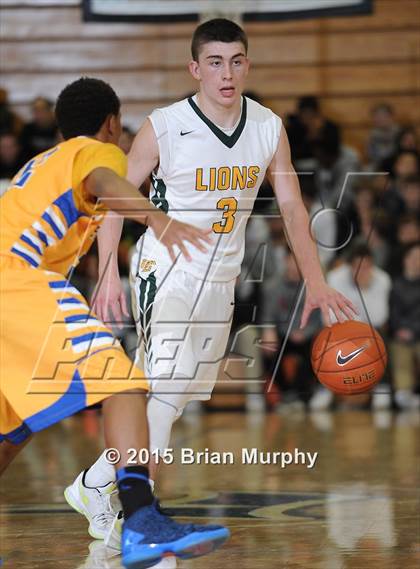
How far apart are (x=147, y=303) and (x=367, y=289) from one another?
5.81m

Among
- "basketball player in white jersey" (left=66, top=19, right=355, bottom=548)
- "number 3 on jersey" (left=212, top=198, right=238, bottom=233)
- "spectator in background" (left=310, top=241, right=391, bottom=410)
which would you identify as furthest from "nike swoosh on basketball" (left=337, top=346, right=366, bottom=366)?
"spectator in background" (left=310, top=241, right=391, bottom=410)

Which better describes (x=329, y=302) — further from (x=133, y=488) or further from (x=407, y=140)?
(x=407, y=140)

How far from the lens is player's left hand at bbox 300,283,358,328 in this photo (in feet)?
16.2

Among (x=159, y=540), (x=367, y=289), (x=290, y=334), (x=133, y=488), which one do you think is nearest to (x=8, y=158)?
(x=290, y=334)

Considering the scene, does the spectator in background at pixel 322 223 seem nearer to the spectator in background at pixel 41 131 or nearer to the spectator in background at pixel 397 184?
the spectator in background at pixel 397 184

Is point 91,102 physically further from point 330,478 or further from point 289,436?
point 289,436

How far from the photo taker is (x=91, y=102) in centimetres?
445

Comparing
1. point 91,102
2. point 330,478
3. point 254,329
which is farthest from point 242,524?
point 254,329

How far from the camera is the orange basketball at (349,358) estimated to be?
17.1 feet

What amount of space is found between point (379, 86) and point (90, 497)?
8.97 metres

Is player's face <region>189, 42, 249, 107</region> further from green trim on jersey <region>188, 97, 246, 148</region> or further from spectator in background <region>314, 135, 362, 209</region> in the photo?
spectator in background <region>314, 135, 362, 209</region>

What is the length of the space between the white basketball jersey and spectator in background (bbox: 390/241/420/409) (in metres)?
5.55

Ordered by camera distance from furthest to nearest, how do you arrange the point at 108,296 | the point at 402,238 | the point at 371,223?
the point at 371,223
the point at 402,238
the point at 108,296

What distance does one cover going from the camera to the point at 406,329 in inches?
420
